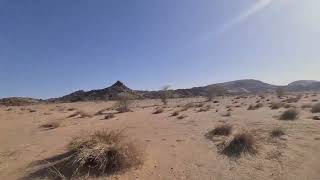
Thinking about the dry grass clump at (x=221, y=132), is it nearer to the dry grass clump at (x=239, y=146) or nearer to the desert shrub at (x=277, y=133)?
the desert shrub at (x=277, y=133)

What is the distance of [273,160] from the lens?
368 inches

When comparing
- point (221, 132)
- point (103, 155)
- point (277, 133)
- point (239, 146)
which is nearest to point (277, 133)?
point (277, 133)

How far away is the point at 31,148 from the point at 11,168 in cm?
307

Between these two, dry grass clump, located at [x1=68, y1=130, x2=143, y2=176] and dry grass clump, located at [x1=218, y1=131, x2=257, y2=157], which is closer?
dry grass clump, located at [x1=68, y1=130, x2=143, y2=176]

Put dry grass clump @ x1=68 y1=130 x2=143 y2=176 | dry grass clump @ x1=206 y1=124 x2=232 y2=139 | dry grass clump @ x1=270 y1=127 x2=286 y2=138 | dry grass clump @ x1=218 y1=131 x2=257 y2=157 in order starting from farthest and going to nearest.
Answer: dry grass clump @ x1=206 y1=124 x2=232 y2=139 < dry grass clump @ x1=270 y1=127 x2=286 y2=138 < dry grass clump @ x1=218 y1=131 x2=257 y2=157 < dry grass clump @ x1=68 y1=130 x2=143 y2=176

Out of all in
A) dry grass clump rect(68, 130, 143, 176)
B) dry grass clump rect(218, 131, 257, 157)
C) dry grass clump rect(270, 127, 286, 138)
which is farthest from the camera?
dry grass clump rect(270, 127, 286, 138)

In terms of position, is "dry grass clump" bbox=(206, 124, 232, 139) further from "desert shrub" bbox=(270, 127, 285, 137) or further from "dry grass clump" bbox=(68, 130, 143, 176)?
"dry grass clump" bbox=(68, 130, 143, 176)

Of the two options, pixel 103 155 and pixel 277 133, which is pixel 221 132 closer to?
pixel 277 133

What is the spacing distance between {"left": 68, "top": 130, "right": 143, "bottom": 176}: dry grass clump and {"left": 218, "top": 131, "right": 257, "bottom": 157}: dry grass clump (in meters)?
2.96

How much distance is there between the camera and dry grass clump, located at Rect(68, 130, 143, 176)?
7.86 metres

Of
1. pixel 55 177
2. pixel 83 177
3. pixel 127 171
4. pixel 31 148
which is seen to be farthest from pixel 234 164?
pixel 31 148

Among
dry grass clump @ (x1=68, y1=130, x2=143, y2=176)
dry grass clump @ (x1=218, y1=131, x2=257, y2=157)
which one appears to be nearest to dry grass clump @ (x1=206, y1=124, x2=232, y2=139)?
dry grass clump @ (x1=218, y1=131, x2=257, y2=157)

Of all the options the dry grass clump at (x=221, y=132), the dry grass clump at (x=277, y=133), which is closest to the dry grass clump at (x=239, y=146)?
the dry grass clump at (x=221, y=132)

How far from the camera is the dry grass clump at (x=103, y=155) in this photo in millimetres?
7859
